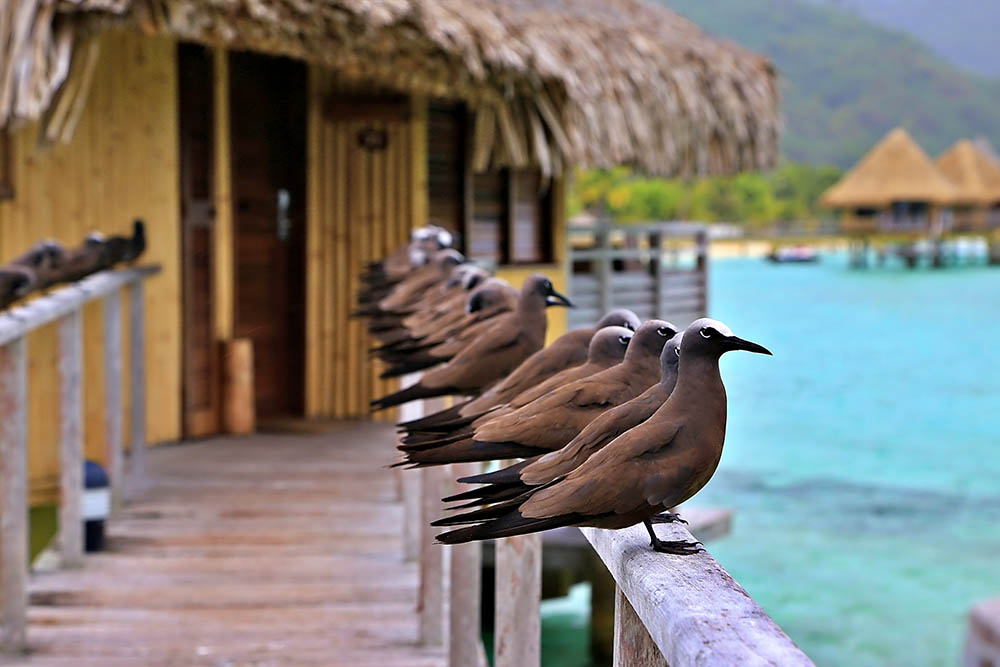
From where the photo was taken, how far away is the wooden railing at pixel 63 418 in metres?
4.09

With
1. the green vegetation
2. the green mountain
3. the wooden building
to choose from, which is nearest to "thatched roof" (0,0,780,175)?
the wooden building

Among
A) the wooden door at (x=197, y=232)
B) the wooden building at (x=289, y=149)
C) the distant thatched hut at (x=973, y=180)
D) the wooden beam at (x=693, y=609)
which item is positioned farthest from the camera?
the distant thatched hut at (x=973, y=180)

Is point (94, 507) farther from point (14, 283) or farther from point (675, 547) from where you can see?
point (675, 547)

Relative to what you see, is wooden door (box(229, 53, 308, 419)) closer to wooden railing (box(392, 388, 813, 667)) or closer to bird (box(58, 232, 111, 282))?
bird (box(58, 232, 111, 282))

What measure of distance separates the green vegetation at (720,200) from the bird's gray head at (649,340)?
5248 cm

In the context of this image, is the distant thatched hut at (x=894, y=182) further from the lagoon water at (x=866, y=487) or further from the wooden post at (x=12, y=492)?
the wooden post at (x=12, y=492)

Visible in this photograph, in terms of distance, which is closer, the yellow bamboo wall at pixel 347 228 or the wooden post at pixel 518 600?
the wooden post at pixel 518 600

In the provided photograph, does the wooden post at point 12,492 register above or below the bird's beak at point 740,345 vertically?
below

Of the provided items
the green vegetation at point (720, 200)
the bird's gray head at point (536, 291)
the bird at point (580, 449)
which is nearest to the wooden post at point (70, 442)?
the bird's gray head at point (536, 291)

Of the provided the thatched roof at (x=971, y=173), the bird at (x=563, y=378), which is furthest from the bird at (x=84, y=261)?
the thatched roof at (x=971, y=173)

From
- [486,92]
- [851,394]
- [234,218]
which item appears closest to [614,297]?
[486,92]

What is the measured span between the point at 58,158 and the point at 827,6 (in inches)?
5190

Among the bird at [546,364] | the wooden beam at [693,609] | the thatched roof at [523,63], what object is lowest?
the wooden beam at [693,609]

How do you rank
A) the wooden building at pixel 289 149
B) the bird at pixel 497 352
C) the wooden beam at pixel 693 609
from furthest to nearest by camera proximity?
the wooden building at pixel 289 149, the bird at pixel 497 352, the wooden beam at pixel 693 609
